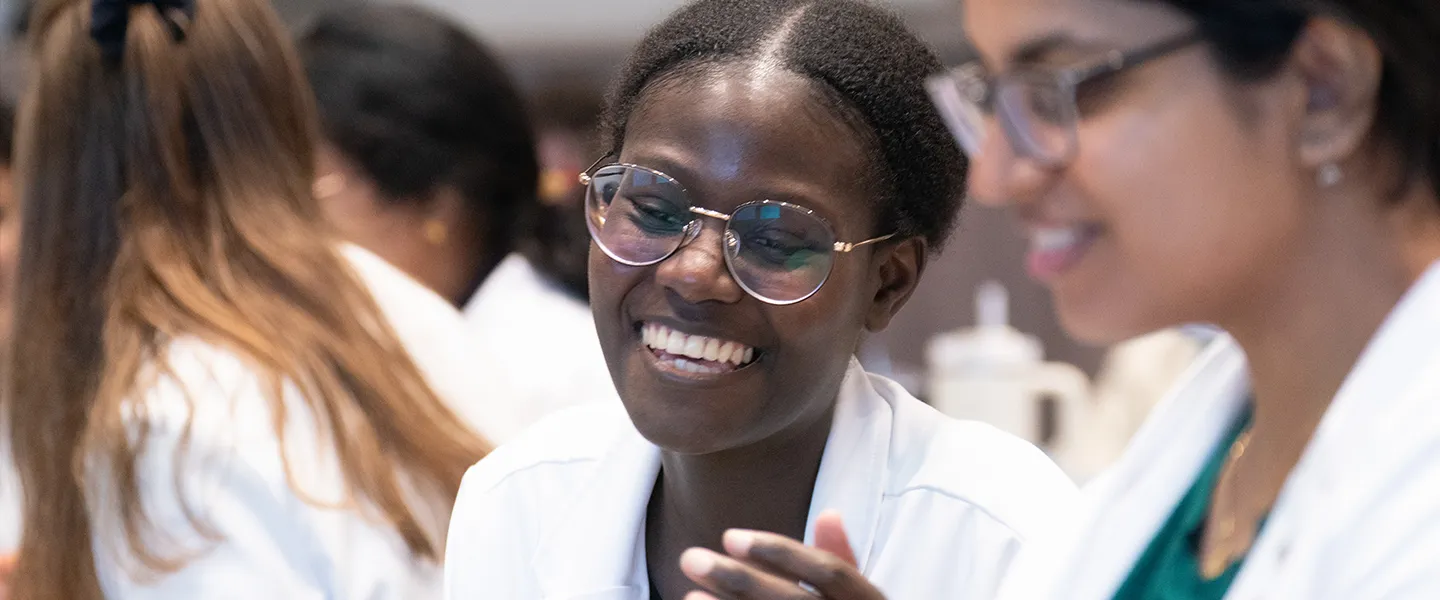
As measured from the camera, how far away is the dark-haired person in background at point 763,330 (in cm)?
129

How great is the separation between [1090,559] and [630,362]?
1.46 ft

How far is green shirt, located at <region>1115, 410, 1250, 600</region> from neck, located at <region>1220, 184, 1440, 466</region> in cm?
Result: 15

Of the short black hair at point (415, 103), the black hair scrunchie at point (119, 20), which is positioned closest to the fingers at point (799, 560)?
the black hair scrunchie at point (119, 20)

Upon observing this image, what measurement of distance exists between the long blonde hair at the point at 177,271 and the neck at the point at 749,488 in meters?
0.48

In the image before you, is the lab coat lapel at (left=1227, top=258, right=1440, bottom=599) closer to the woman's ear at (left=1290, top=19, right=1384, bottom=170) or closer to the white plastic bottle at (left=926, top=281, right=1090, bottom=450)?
the woman's ear at (left=1290, top=19, right=1384, bottom=170)

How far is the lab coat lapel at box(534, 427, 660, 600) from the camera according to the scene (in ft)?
4.75

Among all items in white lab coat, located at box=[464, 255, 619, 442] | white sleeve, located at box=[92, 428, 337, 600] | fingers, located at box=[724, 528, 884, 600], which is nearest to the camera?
fingers, located at box=[724, 528, 884, 600]

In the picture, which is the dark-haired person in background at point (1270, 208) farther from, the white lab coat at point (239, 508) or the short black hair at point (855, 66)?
the white lab coat at point (239, 508)

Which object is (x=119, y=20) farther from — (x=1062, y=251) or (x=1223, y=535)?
(x=1223, y=535)

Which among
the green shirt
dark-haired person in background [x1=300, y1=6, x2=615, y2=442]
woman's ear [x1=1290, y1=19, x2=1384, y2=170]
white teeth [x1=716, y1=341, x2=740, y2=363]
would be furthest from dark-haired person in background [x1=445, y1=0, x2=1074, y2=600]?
dark-haired person in background [x1=300, y1=6, x2=615, y2=442]

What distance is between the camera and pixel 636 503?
149cm

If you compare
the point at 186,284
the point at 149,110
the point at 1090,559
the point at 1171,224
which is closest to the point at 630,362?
the point at 1090,559

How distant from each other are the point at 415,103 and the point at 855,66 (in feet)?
4.92

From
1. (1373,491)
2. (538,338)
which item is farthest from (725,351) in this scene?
(538,338)
